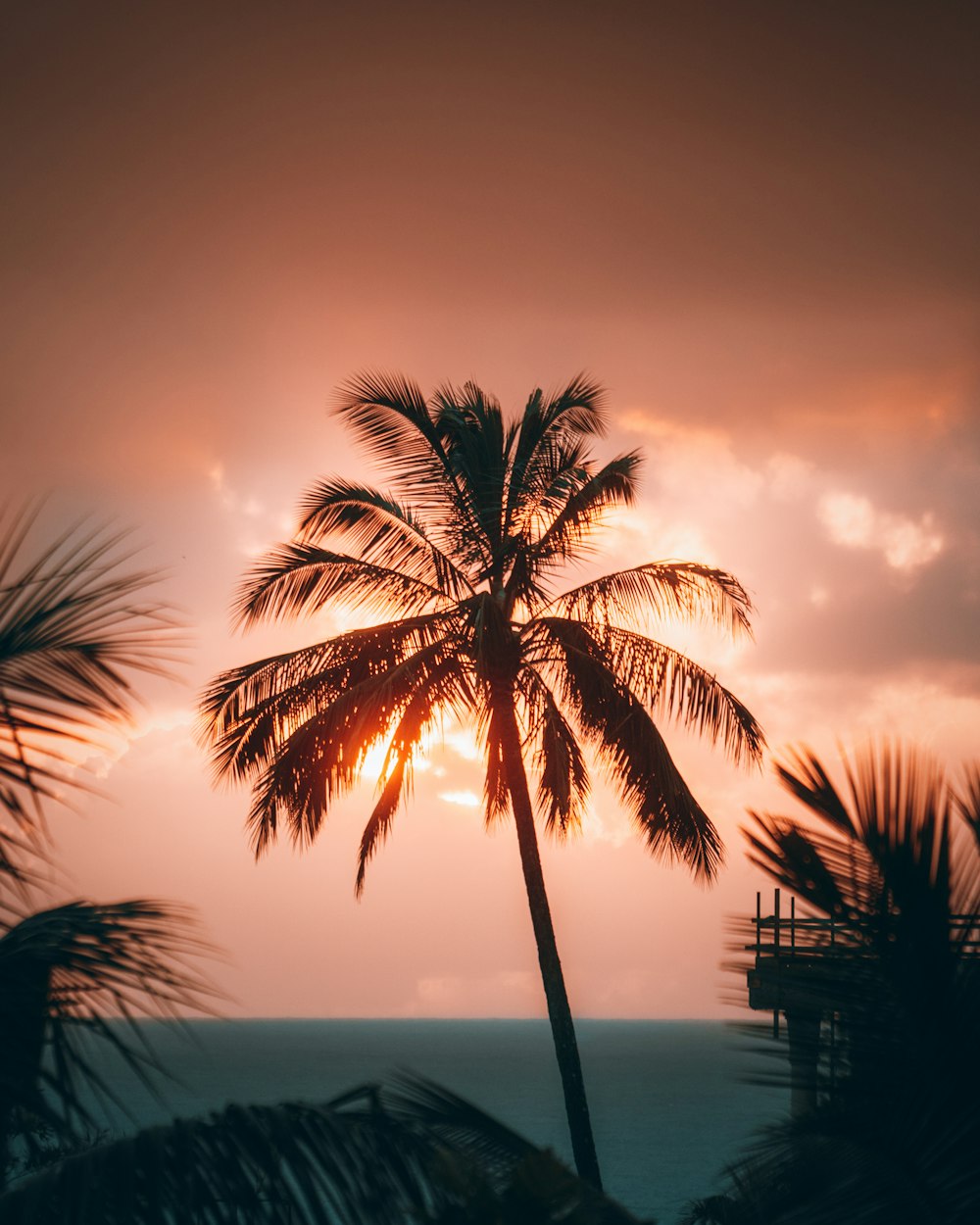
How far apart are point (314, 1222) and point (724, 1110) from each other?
12201cm

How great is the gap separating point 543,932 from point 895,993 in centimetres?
988

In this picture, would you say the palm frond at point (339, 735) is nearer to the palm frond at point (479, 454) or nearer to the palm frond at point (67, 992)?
the palm frond at point (479, 454)

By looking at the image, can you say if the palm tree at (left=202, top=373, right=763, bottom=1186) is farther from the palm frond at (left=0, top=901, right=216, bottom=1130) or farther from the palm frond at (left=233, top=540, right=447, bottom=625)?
the palm frond at (left=0, top=901, right=216, bottom=1130)

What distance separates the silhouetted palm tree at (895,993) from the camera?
439 centimetres

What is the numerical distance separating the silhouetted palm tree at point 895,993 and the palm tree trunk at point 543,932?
9045mm

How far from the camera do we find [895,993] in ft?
14.9

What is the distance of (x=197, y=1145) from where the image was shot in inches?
161

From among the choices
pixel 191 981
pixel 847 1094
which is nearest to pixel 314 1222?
pixel 191 981

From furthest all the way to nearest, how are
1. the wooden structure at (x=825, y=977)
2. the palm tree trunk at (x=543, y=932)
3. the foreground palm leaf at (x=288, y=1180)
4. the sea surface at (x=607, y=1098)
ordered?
1. the sea surface at (x=607, y=1098)
2. the palm tree trunk at (x=543, y=932)
3. the wooden structure at (x=825, y=977)
4. the foreground palm leaf at (x=288, y=1180)

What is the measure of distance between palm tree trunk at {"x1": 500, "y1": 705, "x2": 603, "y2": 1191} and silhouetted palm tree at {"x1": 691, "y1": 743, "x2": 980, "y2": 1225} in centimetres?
904

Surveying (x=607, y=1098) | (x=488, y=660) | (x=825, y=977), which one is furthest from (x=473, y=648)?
(x=607, y=1098)

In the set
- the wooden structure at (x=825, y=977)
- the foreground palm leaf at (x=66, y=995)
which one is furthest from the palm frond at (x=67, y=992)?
the wooden structure at (x=825, y=977)

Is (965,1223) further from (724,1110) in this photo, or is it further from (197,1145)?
(724,1110)

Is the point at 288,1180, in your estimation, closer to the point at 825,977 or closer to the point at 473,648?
the point at 825,977
